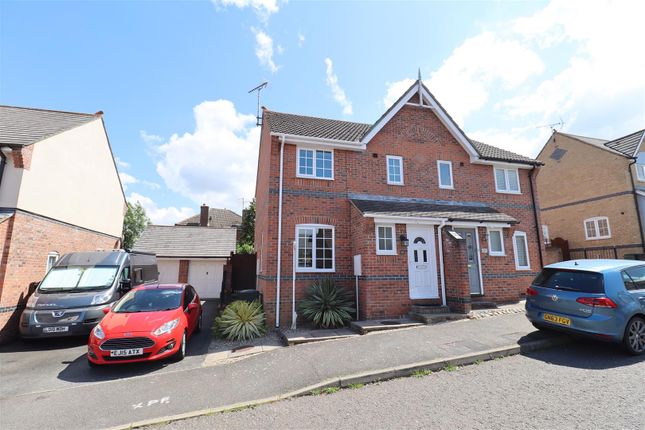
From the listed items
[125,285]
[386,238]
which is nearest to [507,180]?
[386,238]

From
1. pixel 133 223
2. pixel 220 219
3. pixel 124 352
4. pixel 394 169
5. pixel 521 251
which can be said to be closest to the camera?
pixel 124 352

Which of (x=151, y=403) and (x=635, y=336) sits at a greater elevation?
(x=635, y=336)

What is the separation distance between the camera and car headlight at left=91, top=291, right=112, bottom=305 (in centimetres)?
833

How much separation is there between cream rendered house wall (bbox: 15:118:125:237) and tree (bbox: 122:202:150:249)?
1061 inches

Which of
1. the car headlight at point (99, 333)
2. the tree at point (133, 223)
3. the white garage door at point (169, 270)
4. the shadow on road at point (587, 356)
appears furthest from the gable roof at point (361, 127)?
the tree at point (133, 223)

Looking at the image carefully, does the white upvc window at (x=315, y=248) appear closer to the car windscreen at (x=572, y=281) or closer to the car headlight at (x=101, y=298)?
the car headlight at (x=101, y=298)

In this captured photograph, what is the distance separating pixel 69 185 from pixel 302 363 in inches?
480

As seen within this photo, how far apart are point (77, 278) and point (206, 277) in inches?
443

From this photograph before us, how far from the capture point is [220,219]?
37.4 meters

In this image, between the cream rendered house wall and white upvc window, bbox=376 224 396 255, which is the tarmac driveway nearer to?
the cream rendered house wall

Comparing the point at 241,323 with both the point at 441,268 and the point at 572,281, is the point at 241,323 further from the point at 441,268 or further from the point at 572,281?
the point at 572,281

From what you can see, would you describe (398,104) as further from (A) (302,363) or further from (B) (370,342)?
(A) (302,363)

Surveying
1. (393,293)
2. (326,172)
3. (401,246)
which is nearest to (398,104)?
(326,172)

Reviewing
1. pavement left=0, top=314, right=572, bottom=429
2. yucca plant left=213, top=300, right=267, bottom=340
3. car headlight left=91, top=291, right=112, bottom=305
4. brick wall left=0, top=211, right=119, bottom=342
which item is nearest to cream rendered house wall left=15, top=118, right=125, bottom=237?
brick wall left=0, top=211, right=119, bottom=342
